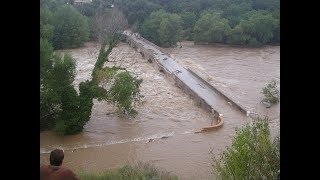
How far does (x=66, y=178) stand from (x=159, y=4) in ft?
189

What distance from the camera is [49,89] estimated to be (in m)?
18.4

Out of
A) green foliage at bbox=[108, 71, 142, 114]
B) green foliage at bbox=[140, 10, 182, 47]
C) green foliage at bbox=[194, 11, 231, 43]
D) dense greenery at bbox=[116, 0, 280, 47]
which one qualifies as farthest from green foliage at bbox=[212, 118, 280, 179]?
green foliage at bbox=[194, 11, 231, 43]

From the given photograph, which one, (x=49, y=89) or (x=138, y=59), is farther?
(x=138, y=59)

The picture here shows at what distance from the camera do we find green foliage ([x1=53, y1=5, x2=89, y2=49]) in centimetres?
4247

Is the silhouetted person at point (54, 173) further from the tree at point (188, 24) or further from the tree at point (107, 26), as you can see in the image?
the tree at point (188, 24)

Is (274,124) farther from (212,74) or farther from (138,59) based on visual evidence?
(138,59)

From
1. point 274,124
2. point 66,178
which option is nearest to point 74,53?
point 274,124

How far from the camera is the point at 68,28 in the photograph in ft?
141

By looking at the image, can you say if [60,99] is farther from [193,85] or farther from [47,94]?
[193,85]

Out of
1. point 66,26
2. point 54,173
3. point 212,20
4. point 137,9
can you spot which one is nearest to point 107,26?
point 66,26

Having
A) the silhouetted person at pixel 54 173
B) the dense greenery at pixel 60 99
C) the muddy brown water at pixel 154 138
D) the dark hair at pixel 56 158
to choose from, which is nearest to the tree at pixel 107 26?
the muddy brown water at pixel 154 138

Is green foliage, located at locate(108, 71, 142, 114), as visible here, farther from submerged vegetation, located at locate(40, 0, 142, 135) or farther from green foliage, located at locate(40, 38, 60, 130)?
green foliage, located at locate(40, 38, 60, 130)

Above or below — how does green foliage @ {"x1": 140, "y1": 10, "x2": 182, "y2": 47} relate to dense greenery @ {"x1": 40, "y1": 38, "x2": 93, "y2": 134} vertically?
above

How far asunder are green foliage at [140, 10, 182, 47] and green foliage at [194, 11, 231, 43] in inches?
91.2
